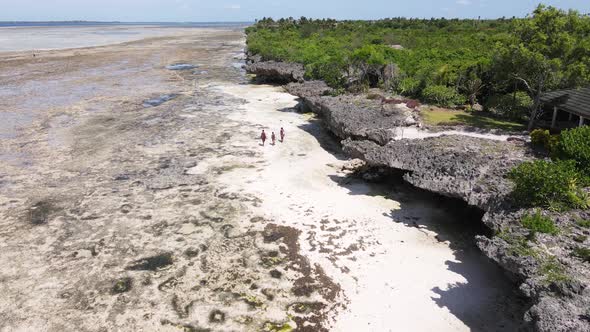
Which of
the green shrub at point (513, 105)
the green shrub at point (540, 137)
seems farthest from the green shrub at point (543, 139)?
the green shrub at point (513, 105)

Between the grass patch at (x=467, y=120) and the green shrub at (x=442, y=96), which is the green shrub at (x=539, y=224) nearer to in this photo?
the grass patch at (x=467, y=120)

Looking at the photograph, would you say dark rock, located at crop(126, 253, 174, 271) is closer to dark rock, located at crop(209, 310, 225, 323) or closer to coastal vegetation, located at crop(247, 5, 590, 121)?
dark rock, located at crop(209, 310, 225, 323)

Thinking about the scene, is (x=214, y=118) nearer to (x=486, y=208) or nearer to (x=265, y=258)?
(x=265, y=258)

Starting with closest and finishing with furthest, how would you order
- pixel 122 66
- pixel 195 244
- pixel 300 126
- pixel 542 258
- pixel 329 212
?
pixel 542 258 → pixel 195 244 → pixel 329 212 → pixel 300 126 → pixel 122 66

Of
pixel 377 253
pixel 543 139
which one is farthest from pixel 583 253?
pixel 543 139

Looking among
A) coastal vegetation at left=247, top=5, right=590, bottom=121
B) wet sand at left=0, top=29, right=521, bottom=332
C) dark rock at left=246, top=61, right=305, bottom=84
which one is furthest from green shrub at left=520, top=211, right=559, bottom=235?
dark rock at left=246, top=61, right=305, bottom=84

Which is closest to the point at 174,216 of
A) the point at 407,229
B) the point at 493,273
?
the point at 407,229

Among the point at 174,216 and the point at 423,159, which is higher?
the point at 423,159
